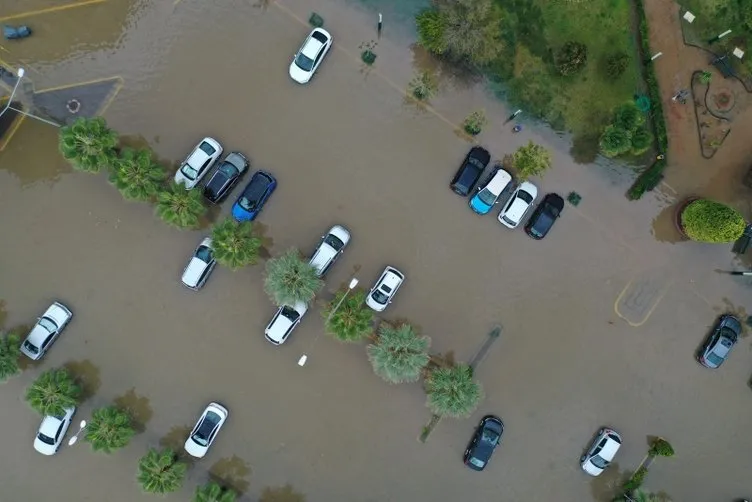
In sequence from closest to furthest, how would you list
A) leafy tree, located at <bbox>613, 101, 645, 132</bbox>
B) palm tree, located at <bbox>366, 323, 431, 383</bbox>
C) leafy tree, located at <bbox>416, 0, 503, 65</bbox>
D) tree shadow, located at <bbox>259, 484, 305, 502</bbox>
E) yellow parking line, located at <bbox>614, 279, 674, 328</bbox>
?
1. palm tree, located at <bbox>366, 323, 431, 383</bbox>
2. leafy tree, located at <bbox>416, 0, 503, 65</bbox>
3. leafy tree, located at <bbox>613, 101, 645, 132</bbox>
4. tree shadow, located at <bbox>259, 484, 305, 502</bbox>
5. yellow parking line, located at <bbox>614, 279, 674, 328</bbox>

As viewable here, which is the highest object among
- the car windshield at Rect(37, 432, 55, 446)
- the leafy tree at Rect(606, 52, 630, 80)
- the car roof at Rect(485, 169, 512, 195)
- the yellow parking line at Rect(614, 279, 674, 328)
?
the leafy tree at Rect(606, 52, 630, 80)

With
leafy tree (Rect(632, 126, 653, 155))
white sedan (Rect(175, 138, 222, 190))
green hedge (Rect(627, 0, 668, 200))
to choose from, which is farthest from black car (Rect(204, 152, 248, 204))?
green hedge (Rect(627, 0, 668, 200))

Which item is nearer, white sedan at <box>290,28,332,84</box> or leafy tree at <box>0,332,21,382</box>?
leafy tree at <box>0,332,21,382</box>

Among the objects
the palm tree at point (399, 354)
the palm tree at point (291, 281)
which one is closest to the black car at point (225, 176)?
the palm tree at point (291, 281)

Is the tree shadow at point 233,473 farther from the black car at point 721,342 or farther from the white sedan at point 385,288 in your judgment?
the black car at point 721,342

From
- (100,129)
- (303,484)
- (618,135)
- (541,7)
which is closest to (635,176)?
(618,135)

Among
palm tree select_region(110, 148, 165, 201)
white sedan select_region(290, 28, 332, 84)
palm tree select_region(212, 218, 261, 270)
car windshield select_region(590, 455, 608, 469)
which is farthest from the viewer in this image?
car windshield select_region(590, 455, 608, 469)

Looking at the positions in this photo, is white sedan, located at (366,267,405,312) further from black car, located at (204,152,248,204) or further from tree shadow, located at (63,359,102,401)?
tree shadow, located at (63,359,102,401)

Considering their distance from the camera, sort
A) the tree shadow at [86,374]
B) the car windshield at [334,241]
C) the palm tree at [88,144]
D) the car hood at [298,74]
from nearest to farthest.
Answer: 1. the palm tree at [88,144]
2. the car windshield at [334,241]
3. the car hood at [298,74]
4. the tree shadow at [86,374]
